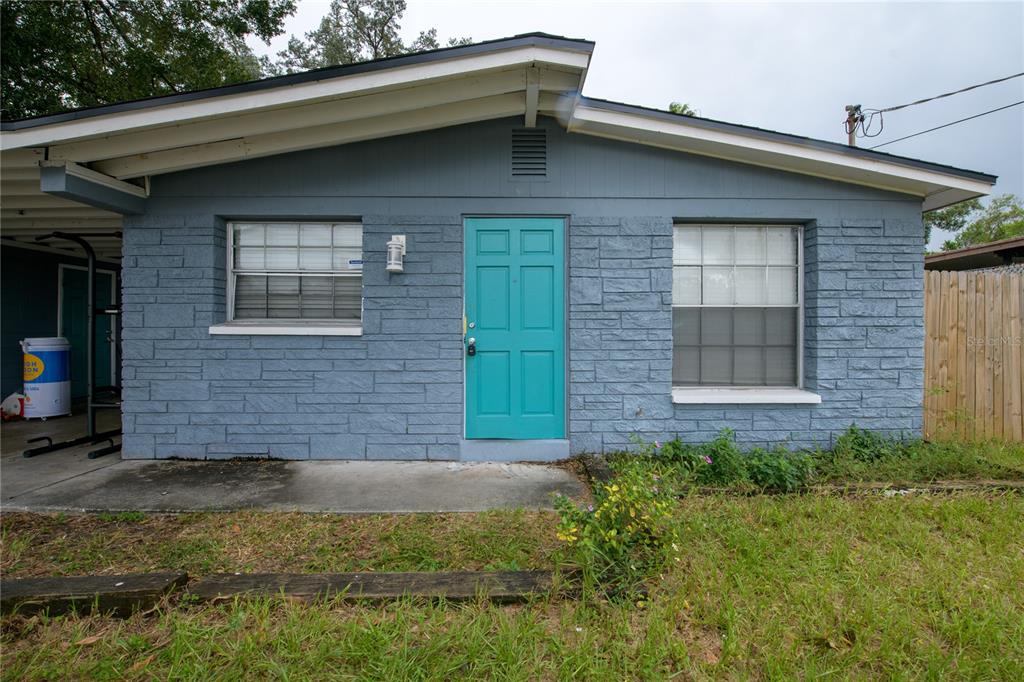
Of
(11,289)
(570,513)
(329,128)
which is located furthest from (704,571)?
(11,289)

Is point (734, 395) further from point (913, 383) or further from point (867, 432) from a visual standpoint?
point (913, 383)

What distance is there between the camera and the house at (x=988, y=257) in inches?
310

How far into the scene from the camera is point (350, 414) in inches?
192

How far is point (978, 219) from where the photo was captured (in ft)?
107

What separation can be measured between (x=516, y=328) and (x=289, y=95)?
2778mm

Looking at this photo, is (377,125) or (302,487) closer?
(302,487)

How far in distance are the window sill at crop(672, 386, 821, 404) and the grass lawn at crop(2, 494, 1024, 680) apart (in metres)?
1.51

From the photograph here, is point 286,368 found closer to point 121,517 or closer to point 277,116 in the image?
point 121,517

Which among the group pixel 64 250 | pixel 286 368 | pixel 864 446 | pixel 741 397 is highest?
pixel 64 250

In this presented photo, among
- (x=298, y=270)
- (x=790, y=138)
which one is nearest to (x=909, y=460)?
(x=790, y=138)

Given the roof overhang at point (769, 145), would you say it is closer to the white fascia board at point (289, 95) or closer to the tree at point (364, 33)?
the white fascia board at point (289, 95)

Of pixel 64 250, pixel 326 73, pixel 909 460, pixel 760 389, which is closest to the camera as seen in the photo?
pixel 326 73

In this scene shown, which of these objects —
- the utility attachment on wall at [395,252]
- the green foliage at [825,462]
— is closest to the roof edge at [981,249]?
the green foliage at [825,462]

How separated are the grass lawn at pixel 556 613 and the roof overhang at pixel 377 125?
117 inches
